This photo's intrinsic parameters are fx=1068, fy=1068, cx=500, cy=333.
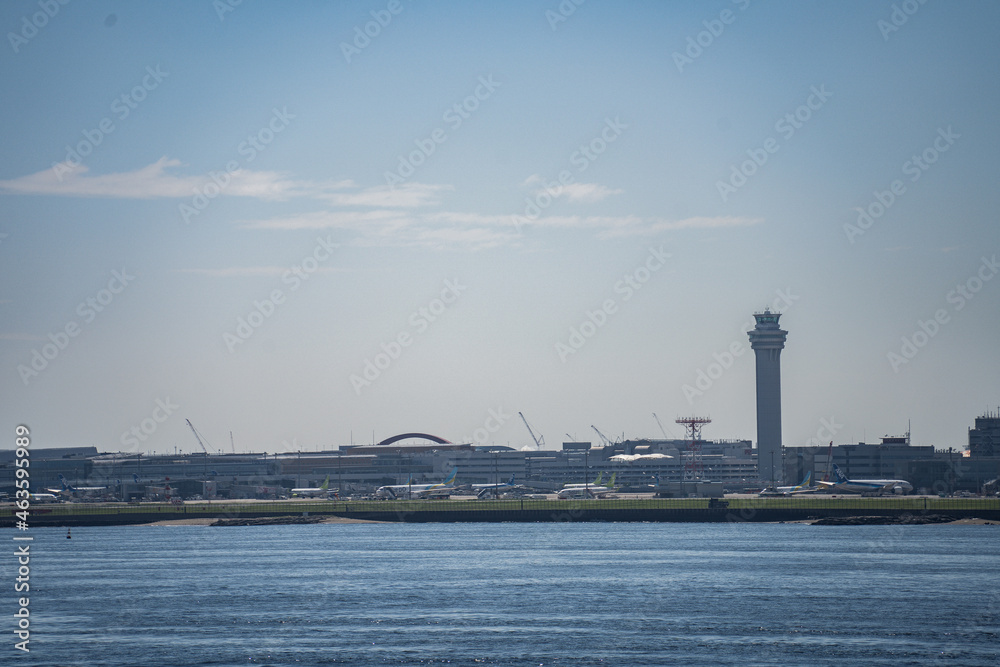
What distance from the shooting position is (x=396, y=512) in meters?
166

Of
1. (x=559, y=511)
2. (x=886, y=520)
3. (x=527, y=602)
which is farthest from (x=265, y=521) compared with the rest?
(x=527, y=602)

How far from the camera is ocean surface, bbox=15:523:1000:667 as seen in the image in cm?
5188

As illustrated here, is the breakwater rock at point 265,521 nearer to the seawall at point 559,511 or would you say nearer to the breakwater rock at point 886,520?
the seawall at point 559,511

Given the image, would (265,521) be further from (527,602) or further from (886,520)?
(527,602)

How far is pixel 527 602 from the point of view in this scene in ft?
223

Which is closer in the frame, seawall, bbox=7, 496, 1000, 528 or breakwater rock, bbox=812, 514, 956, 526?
breakwater rock, bbox=812, 514, 956, 526

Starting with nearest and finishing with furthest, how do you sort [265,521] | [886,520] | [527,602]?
1. [527,602]
2. [886,520]
3. [265,521]

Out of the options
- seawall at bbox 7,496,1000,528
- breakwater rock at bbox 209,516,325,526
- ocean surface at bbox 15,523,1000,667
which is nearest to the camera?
ocean surface at bbox 15,523,1000,667

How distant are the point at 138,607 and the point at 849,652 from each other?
143ft

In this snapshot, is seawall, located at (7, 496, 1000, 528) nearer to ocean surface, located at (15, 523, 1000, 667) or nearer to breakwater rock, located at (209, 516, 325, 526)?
breakwater rock, located at (209, 516, 325, 526)

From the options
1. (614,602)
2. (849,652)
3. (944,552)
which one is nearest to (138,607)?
(614,602)

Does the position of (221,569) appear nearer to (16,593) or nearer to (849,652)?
(16,593)

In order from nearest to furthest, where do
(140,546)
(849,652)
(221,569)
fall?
(849,652) → (221,569) → (140,546)

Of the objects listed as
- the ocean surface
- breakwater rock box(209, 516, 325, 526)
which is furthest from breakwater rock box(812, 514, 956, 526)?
breakwater rock box(209, 516, 325, 526)
